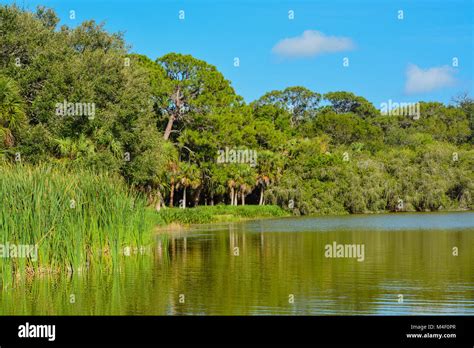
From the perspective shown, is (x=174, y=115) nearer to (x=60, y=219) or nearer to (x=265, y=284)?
(x=60, y=219)

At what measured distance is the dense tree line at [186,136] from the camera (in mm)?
36156

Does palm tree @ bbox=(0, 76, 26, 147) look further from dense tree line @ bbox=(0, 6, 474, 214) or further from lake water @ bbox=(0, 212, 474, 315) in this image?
lake water @ bbox=(0, 212, 474, 315)

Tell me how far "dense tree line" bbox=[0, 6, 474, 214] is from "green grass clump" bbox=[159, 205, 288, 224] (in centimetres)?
175

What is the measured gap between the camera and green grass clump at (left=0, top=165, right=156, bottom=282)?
1709 cm

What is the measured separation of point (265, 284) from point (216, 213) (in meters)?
36.7

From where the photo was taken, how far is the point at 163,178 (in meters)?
53.3

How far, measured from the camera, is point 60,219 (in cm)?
1802

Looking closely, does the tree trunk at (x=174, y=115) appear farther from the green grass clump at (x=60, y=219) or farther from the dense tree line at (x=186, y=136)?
the green grass clump at (x=60, y=219)

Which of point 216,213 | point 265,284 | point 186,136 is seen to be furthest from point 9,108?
point 186,136

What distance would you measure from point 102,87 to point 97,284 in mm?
22616

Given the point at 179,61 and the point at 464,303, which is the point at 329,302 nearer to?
the point at 464,303

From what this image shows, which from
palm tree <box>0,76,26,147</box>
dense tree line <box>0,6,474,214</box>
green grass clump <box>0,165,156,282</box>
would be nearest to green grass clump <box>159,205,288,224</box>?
dense tree line <box>0,6,474,214</box>

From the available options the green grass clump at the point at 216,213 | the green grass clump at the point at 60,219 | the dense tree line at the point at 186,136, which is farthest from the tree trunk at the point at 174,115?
the green grass clump at the point at 60,219

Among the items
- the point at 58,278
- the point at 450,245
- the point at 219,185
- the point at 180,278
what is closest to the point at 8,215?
the point at 58,278
